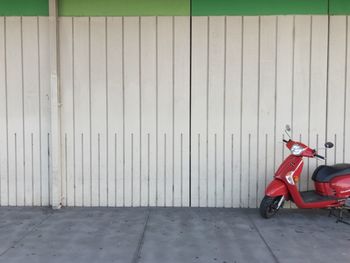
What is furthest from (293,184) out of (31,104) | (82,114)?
(31,104)

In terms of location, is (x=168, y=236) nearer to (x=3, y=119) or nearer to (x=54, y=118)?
(x=54, y=118)

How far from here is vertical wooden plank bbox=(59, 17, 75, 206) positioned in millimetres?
6641

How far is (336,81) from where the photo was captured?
657 centimetres

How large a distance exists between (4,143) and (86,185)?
1.41 m

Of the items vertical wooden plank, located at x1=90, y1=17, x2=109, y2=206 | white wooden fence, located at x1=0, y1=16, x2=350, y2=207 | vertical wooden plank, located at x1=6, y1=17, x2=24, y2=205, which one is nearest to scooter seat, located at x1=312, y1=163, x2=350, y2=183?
white wooden fence, located at x1=0, y1=16, x2=350, y2=207

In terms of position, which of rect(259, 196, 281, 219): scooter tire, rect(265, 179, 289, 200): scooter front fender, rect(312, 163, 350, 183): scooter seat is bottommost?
rect(259, 196, 281, 219): scooter tire

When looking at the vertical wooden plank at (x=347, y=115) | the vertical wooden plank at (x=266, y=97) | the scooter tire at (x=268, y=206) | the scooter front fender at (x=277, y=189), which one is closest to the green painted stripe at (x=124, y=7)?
the vertical wooden plank at (x=266, y=97)

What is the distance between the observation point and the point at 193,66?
6602 millimetres

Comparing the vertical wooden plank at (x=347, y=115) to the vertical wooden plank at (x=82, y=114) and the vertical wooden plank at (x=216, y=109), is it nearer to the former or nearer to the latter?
the vertical wooden plank at (x=216, y=109)

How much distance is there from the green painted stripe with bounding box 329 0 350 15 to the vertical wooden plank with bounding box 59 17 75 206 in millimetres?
3808

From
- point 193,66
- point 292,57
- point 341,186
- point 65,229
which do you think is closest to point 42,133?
point 65,229

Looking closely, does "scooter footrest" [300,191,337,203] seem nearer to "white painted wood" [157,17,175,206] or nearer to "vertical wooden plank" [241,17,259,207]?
"vertical wooden plank" [241,17,259,207]

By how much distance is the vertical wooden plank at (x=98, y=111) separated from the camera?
6.62m

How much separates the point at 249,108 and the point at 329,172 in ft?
4.72
